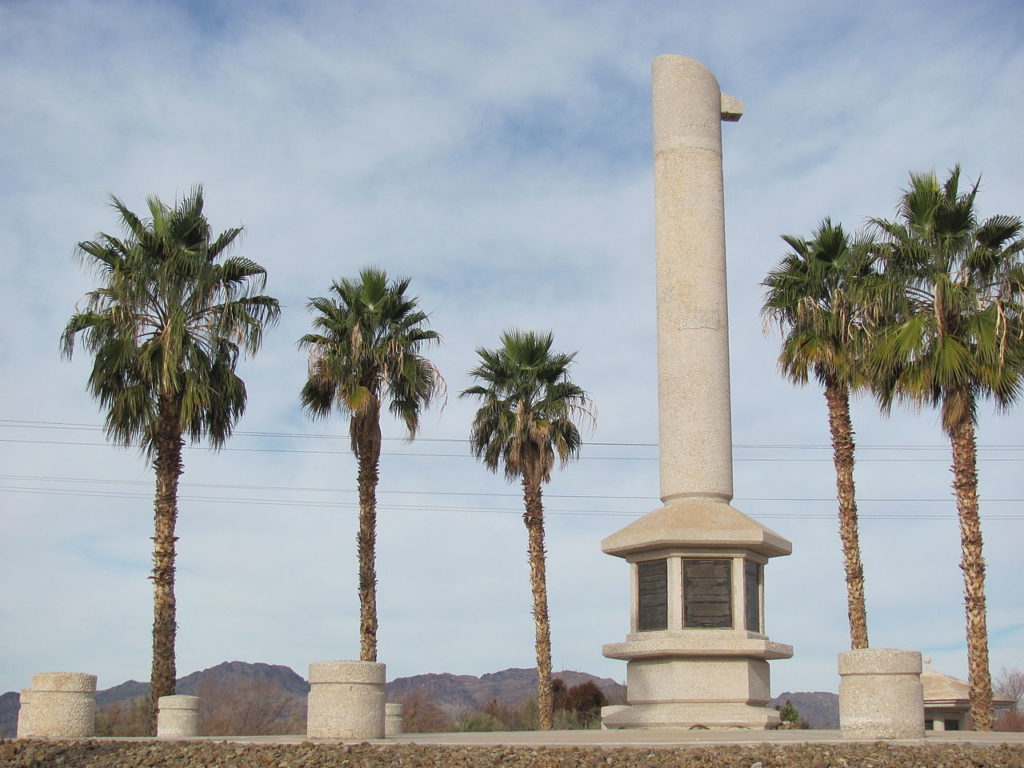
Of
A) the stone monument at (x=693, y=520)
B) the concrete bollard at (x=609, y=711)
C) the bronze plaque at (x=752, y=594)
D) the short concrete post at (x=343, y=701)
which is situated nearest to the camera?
the short concrete post at (x=343, y=701)

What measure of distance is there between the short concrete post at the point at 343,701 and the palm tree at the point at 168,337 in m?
10.4

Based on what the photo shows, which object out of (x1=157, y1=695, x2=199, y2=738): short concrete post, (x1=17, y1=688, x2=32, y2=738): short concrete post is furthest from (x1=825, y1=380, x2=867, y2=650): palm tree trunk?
(x1=17, y1=688, x2=32, y2=738): short concrete post

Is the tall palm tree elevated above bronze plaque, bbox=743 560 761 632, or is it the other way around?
the tall palm tree

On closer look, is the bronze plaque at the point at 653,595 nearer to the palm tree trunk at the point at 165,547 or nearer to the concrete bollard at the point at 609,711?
the concrete bollard at the point at 609,711

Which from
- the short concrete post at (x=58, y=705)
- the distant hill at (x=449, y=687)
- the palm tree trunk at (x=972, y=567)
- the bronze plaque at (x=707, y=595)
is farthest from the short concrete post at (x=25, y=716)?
the distant hill at (x=449, y=687)

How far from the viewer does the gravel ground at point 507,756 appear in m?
12.6

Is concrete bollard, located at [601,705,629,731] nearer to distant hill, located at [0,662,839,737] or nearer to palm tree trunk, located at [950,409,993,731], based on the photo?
palm tree trunk, located at [950,409,993,731]

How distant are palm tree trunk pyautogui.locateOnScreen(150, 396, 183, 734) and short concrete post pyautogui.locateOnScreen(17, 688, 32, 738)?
6309 millimetres

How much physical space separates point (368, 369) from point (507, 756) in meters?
18.2

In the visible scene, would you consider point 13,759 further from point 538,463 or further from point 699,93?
point 538,463

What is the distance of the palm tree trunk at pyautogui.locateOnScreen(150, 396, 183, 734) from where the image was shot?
24.8m

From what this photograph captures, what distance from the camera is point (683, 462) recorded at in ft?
70.9

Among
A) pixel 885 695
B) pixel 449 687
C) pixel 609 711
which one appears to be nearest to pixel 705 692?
pixel 609 711

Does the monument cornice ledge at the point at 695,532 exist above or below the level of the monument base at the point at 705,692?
above
